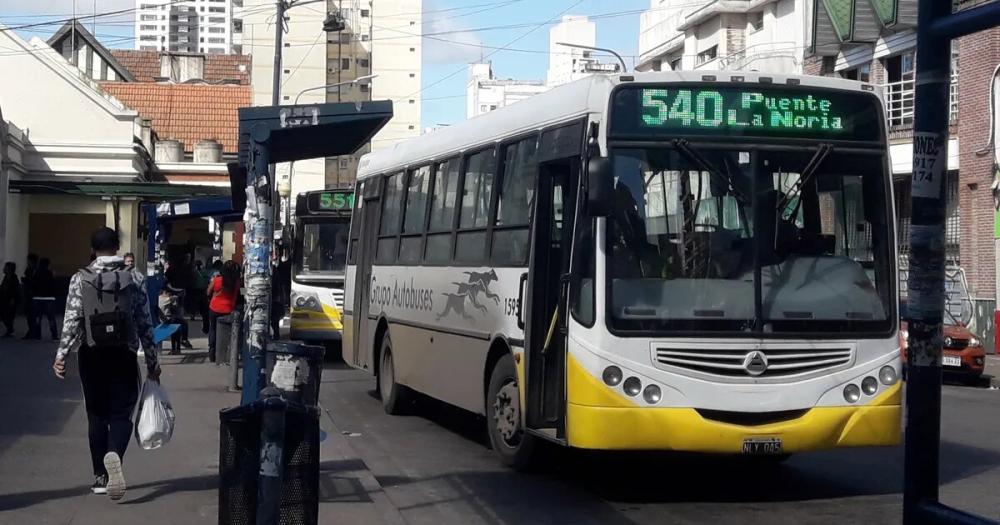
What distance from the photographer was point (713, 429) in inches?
348

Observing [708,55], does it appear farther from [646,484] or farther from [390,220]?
[646,484]

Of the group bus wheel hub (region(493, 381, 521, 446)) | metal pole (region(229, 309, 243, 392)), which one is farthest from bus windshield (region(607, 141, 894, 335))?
metal pole (region(229, 309, 243, 392))

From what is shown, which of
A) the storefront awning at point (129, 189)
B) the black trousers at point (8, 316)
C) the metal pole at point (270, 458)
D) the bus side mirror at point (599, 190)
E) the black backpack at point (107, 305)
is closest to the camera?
the metal pole at point (270, 458)

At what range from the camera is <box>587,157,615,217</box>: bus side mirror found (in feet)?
28.6

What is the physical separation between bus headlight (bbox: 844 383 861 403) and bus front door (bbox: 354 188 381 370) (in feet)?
25.0

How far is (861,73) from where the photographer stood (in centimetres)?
3528

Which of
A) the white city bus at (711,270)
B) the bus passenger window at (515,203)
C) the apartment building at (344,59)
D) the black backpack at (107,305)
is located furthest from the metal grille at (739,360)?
the apartment building at (344,59)

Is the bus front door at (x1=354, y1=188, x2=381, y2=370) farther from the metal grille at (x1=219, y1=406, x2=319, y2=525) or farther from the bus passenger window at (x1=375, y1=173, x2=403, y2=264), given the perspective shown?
the metal grille at (x1=219, y1=406, x2=319, y2=525)

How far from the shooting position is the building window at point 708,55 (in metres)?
46.0

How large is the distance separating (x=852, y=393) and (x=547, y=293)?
8.00 feet

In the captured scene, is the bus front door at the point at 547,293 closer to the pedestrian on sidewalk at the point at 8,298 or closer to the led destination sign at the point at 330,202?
the led destination sign at the point at 330,202

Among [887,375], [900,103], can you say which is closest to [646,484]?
[887,375]

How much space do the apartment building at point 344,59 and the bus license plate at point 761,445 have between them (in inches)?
2754

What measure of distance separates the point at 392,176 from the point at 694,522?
748 cm
